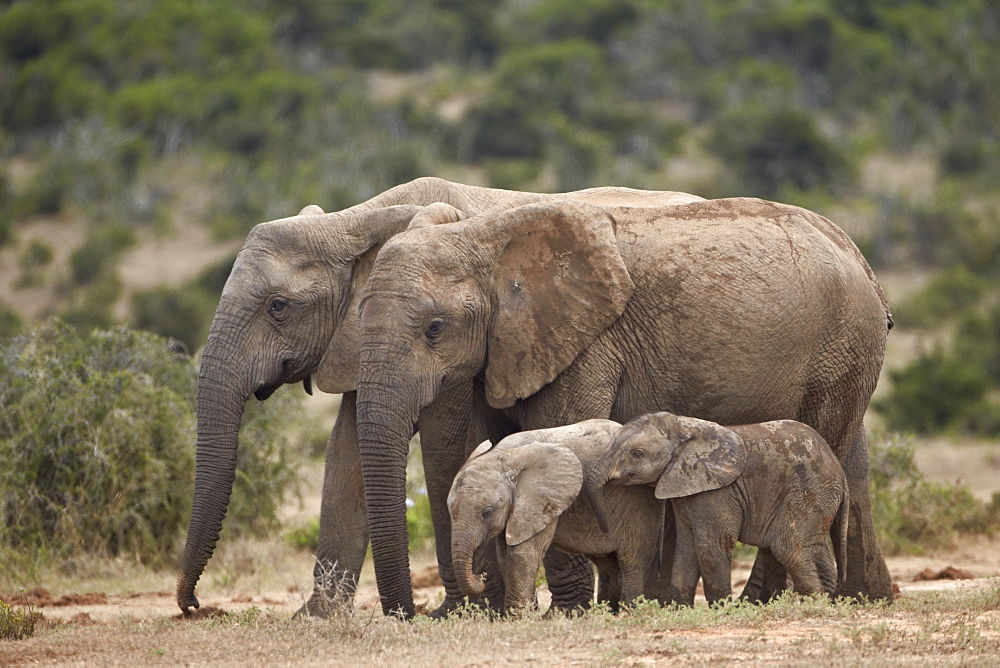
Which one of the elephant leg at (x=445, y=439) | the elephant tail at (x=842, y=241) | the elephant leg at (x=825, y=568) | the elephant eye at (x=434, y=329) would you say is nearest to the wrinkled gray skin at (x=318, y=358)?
the elephant leg at (x=445, y=439)

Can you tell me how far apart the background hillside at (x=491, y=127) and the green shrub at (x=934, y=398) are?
4 cm

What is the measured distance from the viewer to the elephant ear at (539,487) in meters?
6.89

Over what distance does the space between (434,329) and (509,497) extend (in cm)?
96

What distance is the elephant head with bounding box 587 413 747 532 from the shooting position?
704cm

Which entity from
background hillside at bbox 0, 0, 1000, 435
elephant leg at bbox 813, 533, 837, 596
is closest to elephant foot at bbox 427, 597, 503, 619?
elephant leg at bbox 813, 533, 837, 596

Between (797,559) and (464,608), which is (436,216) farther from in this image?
(797,559)

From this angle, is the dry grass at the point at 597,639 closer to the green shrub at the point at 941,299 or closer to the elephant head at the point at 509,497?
the elephant head at the point at 509,497

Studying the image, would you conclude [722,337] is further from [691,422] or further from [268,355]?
[268,355]

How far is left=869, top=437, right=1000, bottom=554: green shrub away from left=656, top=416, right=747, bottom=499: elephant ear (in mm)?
4569

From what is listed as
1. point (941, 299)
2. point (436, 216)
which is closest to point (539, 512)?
point (436, 216)

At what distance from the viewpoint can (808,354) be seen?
25.6ft

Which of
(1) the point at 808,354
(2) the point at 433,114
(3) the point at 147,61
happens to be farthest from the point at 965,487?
(3) the point at 147,61

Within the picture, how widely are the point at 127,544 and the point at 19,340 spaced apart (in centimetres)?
210

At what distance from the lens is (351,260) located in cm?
831
